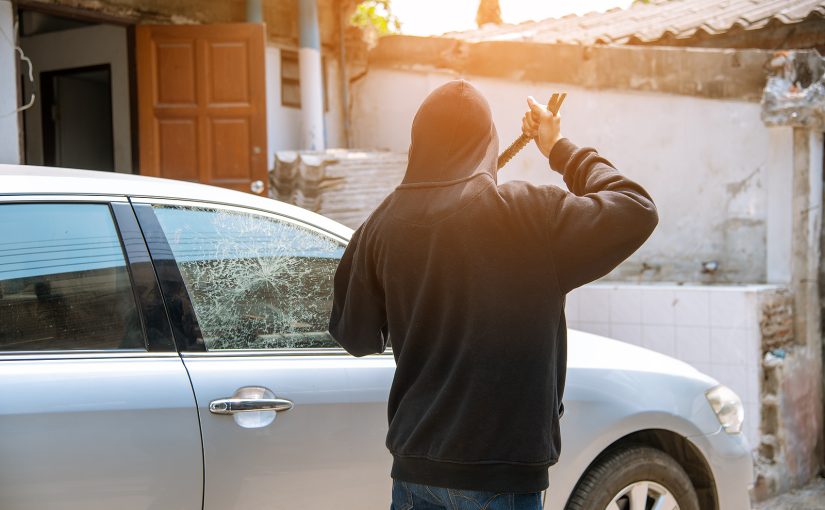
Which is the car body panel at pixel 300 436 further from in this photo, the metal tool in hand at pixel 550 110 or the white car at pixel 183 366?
the metal tool in hand at pixel 550 110

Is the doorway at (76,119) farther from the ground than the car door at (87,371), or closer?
farther from the ground

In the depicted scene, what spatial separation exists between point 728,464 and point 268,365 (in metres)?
1.86

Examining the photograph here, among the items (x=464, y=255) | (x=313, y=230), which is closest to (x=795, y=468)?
(x=313, y=230)

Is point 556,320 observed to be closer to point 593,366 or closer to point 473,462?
point 473,462

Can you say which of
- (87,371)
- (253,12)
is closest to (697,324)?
(87,371)

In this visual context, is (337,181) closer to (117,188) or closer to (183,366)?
(117,188)

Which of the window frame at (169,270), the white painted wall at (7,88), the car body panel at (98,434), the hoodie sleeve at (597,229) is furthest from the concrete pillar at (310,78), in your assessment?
the hoodie sleeve at (597,229)

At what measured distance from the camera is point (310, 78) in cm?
866

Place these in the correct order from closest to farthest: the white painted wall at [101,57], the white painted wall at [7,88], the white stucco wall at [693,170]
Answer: the white painted wall at [7,88] → the white stucco wall at [693,170] → the white painted wall at [101,57]

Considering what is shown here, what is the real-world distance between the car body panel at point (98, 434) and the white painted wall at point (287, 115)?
593cm

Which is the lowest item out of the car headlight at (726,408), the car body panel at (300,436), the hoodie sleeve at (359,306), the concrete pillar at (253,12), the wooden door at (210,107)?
the car headlight at (726,408)

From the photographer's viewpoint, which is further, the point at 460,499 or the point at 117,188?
the point at 117,188

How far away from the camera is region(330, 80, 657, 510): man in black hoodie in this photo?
1940 mm

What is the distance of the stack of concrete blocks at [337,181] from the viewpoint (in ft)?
23.4
